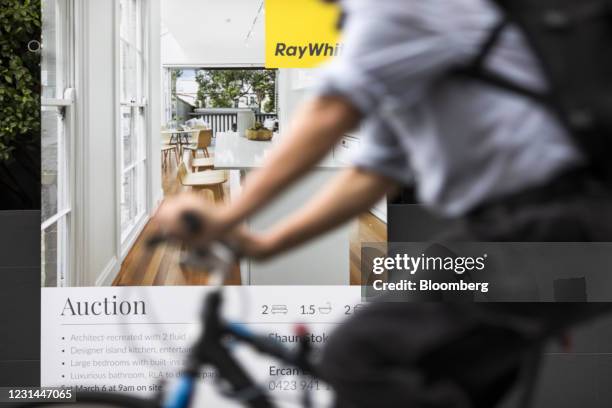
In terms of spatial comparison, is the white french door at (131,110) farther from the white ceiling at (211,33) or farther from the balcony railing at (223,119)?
the balcony railing at (223,119)

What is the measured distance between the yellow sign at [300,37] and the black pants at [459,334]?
Answer: 6.46 feet

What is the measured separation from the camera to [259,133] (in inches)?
113

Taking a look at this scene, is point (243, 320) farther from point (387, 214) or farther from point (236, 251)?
point (236, 251)

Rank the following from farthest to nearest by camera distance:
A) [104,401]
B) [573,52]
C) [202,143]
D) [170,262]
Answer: [170,262] < [202,143] < [104,401] < [573,52]

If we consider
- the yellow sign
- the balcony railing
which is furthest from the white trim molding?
the yellow sign

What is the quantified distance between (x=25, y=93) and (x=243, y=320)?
1.19 meters

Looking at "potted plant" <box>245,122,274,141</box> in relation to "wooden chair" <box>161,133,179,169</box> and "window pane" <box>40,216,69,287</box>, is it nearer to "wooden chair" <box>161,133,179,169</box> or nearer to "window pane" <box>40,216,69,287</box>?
"wooden chair" <box>161,133,179,169</box>

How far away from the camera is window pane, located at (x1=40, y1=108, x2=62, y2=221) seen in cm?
287

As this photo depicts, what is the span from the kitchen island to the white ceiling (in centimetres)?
28

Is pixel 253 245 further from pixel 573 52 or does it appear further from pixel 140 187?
pixel 140 187

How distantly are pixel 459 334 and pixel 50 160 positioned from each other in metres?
2.24

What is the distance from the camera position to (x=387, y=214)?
9.59 ft

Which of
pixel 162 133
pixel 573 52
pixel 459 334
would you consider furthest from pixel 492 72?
pixel 162 133

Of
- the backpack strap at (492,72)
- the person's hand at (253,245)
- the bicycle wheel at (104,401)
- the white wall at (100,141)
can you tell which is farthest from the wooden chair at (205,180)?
the backpack strap at (492,72)
